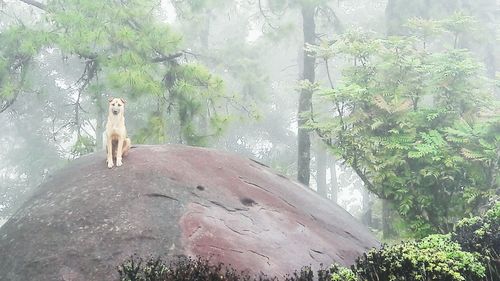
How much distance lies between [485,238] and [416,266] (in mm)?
Result: 1998

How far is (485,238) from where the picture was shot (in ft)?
17.8

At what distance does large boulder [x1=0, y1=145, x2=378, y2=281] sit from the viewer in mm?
4664

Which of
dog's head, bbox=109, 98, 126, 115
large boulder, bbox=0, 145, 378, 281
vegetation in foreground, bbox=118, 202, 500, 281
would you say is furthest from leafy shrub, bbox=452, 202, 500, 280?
dog's head, bbox=109, 98, 126, 115

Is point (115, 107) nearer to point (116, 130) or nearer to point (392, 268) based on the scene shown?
Answer: point (116, 130)

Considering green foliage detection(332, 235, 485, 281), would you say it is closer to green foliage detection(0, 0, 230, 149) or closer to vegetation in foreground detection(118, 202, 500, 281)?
vegetation in foreground detection(118, 202, 500, 281)

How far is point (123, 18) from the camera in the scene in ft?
33.2

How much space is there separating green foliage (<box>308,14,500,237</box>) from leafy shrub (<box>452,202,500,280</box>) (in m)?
2.00

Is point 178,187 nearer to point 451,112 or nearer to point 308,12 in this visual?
point 451,112

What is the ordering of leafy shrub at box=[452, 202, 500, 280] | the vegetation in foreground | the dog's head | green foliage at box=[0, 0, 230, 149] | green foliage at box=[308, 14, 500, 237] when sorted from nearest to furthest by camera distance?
the vegetation in foreground
leafy shrub at box=[452, 202, 500, 280]
the dog's head
green foliage at box=[308, 14, 500, 237]
green foliage at box=[0, 0, 230, 149]

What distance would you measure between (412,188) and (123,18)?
723 cm

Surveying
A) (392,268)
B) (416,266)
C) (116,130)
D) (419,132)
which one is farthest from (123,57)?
(416,266)

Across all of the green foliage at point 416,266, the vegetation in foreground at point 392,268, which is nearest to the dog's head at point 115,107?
the vegetation in foreground at point 392,268

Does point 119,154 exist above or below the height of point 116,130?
below

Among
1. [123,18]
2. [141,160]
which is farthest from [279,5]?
[141,160]
